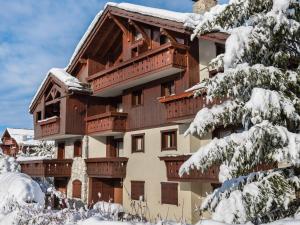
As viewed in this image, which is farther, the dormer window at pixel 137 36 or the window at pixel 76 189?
the window at pixel 76 189

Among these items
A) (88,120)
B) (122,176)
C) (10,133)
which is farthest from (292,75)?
(10,133)

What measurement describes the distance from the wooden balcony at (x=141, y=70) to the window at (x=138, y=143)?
9.14ft

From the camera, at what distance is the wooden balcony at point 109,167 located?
74.6 ft

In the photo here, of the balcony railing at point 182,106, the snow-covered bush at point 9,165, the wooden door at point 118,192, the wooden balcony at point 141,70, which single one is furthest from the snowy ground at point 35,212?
the snow-covered bush at point 9,165

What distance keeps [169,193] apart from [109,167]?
15.7ft

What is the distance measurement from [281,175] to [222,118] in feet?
4.27

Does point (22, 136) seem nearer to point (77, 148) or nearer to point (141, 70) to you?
point (77, 148)

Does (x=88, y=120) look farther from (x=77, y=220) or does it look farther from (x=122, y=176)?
(x=77, y=220)

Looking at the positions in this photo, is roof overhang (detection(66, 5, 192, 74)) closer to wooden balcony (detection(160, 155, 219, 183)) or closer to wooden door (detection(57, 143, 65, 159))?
wooden balcony (detection(160, 155, 219, 183))

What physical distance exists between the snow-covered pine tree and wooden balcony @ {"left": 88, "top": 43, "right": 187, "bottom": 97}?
36.8 feet

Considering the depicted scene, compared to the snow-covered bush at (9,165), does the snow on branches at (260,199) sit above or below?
below

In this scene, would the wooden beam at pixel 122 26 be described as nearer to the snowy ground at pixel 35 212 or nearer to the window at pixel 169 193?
the window at pixel 169 193

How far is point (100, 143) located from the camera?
25.9m

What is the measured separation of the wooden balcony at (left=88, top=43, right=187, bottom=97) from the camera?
18609 mm
